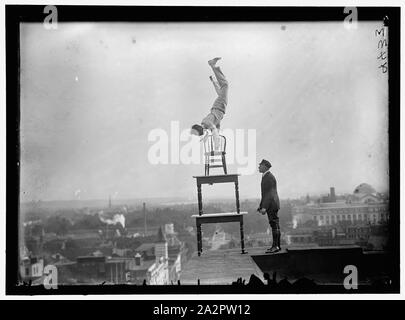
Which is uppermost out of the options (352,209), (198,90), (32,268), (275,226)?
(198,90)

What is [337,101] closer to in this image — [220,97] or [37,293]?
[220,97]

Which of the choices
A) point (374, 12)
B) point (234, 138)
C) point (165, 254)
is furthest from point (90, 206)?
point (374, 12)

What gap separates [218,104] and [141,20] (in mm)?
1020

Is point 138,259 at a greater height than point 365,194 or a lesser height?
lesser

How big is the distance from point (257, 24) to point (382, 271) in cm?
247

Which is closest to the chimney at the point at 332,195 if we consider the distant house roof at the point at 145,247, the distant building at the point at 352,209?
the distant building at the point at 352,209

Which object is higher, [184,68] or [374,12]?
[374,12]

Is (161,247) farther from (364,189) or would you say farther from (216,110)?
(364,189)

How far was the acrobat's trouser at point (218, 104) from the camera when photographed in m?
4.95

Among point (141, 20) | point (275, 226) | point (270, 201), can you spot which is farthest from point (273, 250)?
point (141, 20)

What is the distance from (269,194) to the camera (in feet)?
16.2

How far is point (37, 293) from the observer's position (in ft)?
15.9

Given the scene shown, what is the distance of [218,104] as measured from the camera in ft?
16.3
